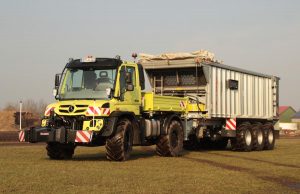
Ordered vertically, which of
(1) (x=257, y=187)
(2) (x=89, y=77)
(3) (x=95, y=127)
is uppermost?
(2) (x=89, y=77)

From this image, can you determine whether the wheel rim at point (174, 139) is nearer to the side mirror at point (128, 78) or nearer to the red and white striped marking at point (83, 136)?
the side mirror at point (128, 78)

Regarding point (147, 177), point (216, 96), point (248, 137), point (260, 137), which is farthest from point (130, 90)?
point (260, 137)

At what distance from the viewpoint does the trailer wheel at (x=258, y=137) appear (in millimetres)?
24181

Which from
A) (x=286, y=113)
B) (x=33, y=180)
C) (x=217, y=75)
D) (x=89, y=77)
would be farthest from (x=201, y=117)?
(x=286, y=113)

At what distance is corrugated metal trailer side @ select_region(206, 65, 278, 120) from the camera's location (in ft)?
71.1

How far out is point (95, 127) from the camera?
15070 mm

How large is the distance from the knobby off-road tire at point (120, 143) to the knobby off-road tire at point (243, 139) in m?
8.52

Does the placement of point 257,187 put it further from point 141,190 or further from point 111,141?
point 111,141

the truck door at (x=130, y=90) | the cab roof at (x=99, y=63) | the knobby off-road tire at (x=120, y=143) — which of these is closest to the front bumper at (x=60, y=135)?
the knobby off-road tire at (x=120, y=143)

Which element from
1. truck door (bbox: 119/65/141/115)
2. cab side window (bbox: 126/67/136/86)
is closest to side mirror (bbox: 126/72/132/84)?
truck door (bbox: 119/65/141/115)

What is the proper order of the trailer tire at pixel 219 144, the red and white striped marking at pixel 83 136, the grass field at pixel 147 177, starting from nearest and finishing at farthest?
the grass field at pixel 147 177, the red and white striped marking at pixel 83 136, the trailer tire at pixel 219 144

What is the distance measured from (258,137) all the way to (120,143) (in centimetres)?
1105

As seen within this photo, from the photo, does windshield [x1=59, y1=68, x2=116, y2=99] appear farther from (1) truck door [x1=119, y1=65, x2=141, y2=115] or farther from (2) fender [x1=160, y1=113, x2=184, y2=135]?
(2) fender [x1=160, y1=113, x2=184, y2=135]

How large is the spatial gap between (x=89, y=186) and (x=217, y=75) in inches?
499
